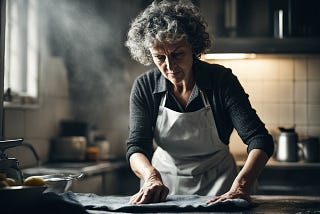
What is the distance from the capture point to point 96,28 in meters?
3.61

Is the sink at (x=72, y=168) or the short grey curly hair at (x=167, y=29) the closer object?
the short grey curly hair at (x=167, y=29)

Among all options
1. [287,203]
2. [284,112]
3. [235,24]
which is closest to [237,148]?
[284,112]

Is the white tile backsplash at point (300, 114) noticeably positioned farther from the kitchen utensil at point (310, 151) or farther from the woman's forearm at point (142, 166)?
the woman's forearm at point (142, 166)

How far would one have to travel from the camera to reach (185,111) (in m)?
2.12

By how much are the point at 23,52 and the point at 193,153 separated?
1360 mm

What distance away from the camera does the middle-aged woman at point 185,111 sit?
6.13ft

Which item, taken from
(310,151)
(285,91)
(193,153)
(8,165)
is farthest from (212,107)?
(285,91)

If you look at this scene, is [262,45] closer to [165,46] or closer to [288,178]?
[288,178]

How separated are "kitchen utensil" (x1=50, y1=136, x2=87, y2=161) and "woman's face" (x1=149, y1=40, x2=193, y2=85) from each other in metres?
1.50

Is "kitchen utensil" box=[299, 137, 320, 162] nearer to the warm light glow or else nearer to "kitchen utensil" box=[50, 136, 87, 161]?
the warm light glow

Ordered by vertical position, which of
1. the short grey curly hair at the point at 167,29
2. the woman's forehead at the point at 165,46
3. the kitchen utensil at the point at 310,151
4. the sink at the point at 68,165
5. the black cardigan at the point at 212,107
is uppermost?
the short grey curly hair at the point at 167,29

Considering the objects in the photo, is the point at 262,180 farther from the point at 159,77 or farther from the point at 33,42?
the point at 33,42

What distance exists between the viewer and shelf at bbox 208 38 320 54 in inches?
129

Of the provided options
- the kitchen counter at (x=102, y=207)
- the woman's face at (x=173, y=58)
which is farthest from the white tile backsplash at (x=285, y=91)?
the kitchen counter at (x=102, y=207)
